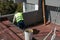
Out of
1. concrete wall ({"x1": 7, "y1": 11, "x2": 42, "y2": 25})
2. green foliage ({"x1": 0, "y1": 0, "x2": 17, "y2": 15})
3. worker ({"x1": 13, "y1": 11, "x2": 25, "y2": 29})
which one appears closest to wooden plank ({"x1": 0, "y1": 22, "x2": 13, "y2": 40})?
worker ({"x1": 13, "y1": 11, "x2": 25, "y2": 29})

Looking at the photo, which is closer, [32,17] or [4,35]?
[4,35]

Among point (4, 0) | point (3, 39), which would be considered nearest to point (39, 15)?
point (3, 39)

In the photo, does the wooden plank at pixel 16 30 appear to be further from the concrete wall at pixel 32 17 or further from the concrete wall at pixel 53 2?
the concrete wall at pixel 53 2

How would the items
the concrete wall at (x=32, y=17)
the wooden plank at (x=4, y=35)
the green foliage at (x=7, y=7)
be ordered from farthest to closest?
1. the green foliage at (x=7, y=7)
2. the concrete wall at (x=32, y=17)
3. the wooden plank at (x=4, y=35)

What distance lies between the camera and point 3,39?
23.4ft

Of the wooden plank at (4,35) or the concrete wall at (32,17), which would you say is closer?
the wooden plank at (4,35)

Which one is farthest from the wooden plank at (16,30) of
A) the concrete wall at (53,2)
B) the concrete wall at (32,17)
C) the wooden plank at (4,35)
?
the concrete wall at (53,2)

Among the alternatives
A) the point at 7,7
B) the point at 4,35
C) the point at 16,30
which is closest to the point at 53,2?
the point at 16,30

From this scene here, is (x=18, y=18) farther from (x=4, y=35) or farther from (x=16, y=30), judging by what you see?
(x=4, y=35)

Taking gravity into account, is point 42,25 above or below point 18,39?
below

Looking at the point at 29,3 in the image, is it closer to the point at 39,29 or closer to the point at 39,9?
the point at 39,9

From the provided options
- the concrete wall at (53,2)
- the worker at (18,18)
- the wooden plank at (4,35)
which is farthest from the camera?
the concrete wall at (53,2)

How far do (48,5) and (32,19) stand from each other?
5.07 feet

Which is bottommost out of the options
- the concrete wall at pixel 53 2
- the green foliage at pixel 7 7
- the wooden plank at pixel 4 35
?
the green foliage at pixel 7 7
